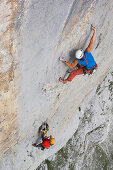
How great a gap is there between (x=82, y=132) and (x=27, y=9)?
4.94 meters

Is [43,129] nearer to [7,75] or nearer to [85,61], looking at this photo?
[7,75]

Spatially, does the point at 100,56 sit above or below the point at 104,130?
above

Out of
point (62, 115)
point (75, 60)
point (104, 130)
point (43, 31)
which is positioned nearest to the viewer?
point (43, 31)

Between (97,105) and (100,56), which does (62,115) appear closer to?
(97,105)

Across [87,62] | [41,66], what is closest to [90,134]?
[87,62]

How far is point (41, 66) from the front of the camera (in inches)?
171

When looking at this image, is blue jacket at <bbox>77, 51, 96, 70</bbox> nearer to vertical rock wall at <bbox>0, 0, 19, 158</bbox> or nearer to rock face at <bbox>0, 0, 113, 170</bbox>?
rock face at <bbox>0, 0, 113, 170</bbox>

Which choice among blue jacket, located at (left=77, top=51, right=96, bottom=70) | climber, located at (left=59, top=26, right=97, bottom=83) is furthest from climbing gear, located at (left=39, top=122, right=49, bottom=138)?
blue jacket, located at (left=77, top=51, right=96, bottom=70)

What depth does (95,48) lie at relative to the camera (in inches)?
210

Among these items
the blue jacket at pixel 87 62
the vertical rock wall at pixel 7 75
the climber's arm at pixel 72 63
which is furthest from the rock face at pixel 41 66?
the blue jacket at pixel 87 62

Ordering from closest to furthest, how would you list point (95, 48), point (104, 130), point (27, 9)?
point (27, 9) < point (95, 48) < point (104, 130)

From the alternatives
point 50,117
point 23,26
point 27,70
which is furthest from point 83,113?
point 23,26

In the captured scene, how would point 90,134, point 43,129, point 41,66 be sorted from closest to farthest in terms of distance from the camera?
point 41,66, point 43,129, point 90,134

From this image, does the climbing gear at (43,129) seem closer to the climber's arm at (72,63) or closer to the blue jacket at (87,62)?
the climber's arm at (72,63)
